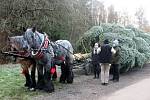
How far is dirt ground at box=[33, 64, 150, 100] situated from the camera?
407 inches

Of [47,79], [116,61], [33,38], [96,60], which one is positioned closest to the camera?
[33,38]

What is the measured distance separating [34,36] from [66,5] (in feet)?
40.4

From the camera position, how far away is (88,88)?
12070mm

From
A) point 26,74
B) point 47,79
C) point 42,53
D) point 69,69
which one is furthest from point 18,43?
point 69,69

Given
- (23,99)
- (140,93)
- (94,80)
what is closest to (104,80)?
(94,80)

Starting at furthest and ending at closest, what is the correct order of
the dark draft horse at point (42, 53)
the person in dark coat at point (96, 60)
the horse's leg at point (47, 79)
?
1. the person in dark coat at point (96, 60)
2. the horse's leg at point (47, 79)
3. the dark draft horse at point (42, 53)

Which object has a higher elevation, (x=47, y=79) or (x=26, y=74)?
(x=26, y=74)

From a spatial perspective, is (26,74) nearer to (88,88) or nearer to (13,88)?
(13,88)

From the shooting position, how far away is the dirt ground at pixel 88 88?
10344mm

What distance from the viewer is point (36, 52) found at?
10305 mm

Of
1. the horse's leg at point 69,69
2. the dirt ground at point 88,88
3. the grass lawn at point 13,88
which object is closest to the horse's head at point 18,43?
the grass lawn at point 13,88

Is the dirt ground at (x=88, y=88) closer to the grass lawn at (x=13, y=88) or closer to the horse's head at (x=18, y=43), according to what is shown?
the grass lawn at (x=13, y=88)

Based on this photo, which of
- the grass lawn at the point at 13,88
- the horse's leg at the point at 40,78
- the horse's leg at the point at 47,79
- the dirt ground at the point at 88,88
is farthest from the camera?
the horse's leg at the point at 40,78

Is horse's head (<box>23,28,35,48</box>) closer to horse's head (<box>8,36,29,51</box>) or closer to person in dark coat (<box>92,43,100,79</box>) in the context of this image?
horse's head (<box>8,36,29,51</box>)
